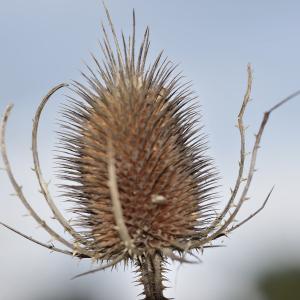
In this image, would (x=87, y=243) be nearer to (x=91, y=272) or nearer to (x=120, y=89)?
(x=91, y=272)

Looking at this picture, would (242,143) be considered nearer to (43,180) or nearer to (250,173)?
(250,173)

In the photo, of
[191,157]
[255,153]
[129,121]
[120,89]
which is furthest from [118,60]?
[255,153]

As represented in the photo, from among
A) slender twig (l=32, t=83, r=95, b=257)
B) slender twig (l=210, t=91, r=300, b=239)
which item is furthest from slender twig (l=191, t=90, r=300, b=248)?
slender twig (l=32, t=83, r=95, b=257)

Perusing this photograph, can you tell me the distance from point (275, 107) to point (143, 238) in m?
1.22

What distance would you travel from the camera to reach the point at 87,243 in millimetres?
4102

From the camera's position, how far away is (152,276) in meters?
3.99

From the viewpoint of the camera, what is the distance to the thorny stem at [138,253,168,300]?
3.94 meters

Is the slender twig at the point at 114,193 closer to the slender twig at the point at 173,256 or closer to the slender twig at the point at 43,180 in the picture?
the slender twig at the point at 173,256

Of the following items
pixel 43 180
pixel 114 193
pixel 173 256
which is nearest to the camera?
pixel 114 193

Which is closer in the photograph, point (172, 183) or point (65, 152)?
point (172, 183)

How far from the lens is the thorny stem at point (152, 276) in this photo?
394 cm

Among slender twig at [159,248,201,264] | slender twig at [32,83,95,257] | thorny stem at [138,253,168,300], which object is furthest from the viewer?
slender twig at [32,83,95,257]

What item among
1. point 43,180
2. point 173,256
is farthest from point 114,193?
point 43,180

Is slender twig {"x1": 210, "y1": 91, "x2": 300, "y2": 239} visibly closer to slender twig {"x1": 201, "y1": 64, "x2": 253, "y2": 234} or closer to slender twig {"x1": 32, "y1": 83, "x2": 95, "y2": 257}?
slender twig {"x1": 201, "y1": 64, "x2": 253, "y2": 234}
